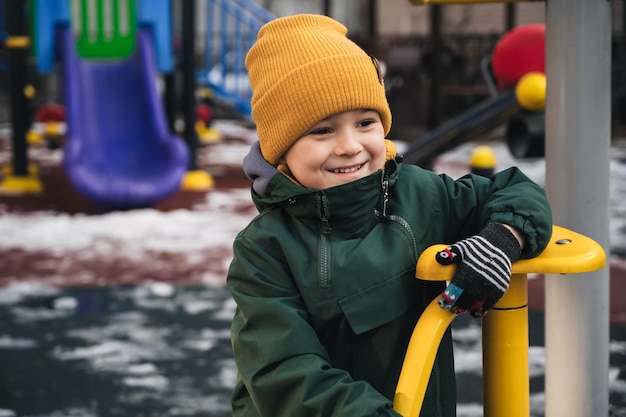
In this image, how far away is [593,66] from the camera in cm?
223

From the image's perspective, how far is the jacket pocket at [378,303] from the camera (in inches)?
62.8

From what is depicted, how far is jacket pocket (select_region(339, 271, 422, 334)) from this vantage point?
160 centimetres

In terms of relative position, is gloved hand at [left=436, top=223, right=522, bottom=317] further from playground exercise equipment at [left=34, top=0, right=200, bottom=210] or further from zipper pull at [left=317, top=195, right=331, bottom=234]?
playground exercise equipment at [left=34, top=0, right=200, bottom=210]

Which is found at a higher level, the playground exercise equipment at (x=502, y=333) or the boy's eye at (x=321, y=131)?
the boy's eye at (x=321, y=131)

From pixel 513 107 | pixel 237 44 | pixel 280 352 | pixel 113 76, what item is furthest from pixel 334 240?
pixel 237 44

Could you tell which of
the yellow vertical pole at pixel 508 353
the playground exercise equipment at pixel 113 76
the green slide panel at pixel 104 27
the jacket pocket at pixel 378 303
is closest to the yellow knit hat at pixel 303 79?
the jacket pocket at pixel 378 303

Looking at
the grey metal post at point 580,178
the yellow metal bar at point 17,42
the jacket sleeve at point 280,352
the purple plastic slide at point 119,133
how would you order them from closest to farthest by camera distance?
the jacket sleeve at point 280,352
the grey metal post at point 580,178
the purple plastic slide at point 119,133
the yellow metal bar at point 17,42

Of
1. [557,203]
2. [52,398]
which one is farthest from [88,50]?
[557,203]

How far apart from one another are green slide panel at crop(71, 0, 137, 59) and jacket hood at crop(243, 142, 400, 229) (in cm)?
638

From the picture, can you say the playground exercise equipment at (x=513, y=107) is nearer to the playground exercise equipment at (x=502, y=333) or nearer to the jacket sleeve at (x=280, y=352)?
the playground exercise equipment at (x=502, y=333)

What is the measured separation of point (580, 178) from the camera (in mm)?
2248

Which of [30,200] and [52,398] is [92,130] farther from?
[52,398]

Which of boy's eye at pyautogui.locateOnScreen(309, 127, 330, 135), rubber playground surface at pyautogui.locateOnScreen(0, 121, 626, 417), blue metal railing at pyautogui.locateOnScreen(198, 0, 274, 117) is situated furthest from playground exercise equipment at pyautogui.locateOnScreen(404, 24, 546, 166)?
blue metal railing at pyautogui.locateOnScreen(198, 0, 274, 117)

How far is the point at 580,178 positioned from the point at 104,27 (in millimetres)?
6199
